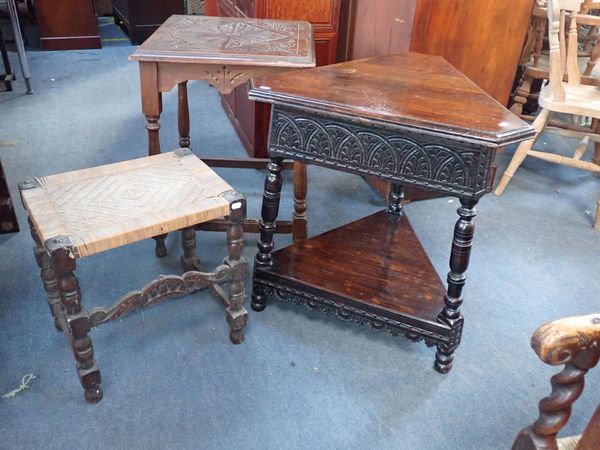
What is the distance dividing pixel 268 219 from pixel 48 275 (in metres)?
0.66

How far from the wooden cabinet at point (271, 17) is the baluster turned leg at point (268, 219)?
1051 millimetres

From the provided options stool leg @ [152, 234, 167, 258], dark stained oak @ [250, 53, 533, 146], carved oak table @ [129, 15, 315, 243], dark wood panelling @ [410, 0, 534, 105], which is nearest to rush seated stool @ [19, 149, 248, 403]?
carved oak table @ [129, 15, 315, 243]

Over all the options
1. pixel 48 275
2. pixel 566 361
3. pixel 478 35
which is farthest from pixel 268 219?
pixel 478 35

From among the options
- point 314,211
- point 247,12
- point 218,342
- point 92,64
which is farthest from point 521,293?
point 92,64

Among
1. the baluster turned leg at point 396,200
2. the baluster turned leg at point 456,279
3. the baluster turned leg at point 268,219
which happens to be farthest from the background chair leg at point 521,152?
the baluster turned leg at point 268,219

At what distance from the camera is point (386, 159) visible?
1.38 metres

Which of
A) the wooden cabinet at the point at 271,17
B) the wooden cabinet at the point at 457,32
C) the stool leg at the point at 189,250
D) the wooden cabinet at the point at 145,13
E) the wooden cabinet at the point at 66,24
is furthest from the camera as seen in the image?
the wooden cabinet at the point at 145,13

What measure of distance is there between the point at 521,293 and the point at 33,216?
1645mm

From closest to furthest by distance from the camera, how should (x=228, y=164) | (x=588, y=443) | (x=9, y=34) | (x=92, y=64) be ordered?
(x=588, y=443), (x=228, y=164), (x=92, y=64), (x=9, y=34)

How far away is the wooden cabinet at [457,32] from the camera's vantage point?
221cm

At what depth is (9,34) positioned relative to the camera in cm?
527

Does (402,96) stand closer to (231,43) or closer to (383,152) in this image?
(383,152)

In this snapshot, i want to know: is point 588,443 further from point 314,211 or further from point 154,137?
point 314,211

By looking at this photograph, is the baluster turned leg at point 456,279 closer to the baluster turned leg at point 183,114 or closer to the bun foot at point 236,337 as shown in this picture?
the bun foot at point 236,337
